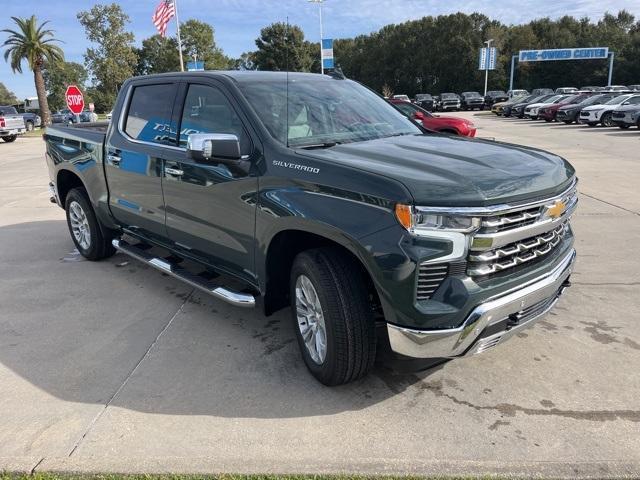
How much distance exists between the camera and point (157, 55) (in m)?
83.1

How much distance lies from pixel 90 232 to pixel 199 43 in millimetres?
80729

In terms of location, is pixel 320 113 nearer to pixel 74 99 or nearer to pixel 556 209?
pixel 556 209

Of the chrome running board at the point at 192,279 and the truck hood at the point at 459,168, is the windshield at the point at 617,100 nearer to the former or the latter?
the truck hood at the point at 459,168

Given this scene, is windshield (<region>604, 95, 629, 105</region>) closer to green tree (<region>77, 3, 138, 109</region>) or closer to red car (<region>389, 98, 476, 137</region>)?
red car (<region>389, 98, 476, 137</region>)

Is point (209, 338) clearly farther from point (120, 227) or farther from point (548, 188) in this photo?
point (548, 188)

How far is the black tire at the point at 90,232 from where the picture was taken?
561 centimetres

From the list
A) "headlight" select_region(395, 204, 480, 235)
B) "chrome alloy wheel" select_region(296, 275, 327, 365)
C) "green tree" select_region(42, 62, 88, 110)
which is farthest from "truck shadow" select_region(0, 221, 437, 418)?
"green tree" select_region(42, 62, 88, 110)

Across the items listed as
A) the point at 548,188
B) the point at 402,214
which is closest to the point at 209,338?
the point at 402,214

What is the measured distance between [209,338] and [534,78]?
78.2 m

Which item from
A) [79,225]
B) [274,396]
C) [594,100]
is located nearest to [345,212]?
[274,396]

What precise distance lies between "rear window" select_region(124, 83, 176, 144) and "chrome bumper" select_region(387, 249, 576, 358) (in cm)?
248

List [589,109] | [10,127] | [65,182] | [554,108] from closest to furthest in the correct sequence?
[65,182]
[589,109]
[10,127]
[554,108]

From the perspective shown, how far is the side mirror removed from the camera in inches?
125

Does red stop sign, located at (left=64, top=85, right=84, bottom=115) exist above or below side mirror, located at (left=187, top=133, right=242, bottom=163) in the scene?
above
